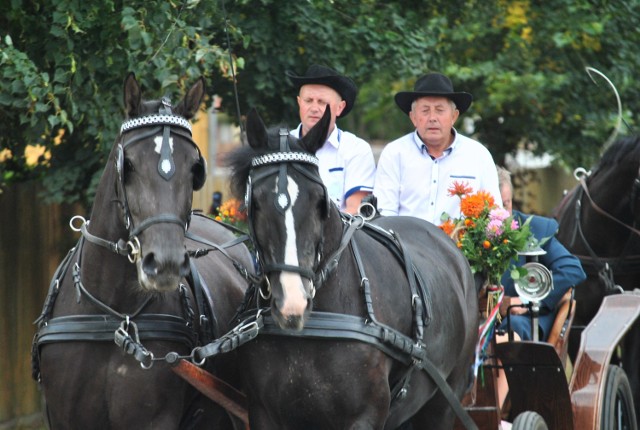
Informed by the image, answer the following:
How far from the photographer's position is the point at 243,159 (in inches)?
180

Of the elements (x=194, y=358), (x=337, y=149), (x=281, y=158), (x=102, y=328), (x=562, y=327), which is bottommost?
(x=562, y=327)

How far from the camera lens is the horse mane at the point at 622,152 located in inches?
312

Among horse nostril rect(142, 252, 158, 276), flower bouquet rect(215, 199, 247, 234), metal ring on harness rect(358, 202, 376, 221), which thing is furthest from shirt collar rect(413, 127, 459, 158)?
horse nostril rect(142, 252, 158, 276)

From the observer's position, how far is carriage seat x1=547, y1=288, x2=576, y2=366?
6.54m

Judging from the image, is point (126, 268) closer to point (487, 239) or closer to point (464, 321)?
point (464, 321)

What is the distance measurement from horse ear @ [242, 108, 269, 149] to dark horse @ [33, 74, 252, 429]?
0.24 metres

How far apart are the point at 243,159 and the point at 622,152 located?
4259 millimetres

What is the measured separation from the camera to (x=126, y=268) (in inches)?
184

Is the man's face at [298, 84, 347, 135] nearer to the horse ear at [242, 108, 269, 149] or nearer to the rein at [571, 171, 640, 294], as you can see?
the horse ear at [242, 108, 269, 149]

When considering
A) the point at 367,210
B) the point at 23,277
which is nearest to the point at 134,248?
the point at 367,210

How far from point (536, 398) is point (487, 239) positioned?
3.12ft

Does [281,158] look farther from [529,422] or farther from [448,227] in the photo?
[529,422]

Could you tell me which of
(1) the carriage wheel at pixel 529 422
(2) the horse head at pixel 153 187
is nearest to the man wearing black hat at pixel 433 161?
(1) the carriage wheel at pixel 529 422

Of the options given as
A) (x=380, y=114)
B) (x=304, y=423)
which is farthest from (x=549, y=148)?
(x=304, y=423)
